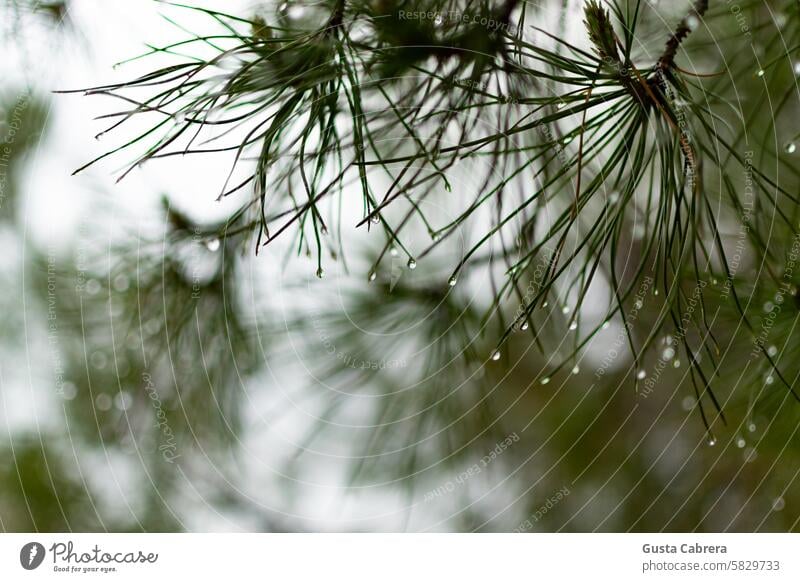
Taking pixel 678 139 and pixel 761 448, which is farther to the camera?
pixel 761 448

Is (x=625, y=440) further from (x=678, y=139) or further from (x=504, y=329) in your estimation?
(x=678, y=139)

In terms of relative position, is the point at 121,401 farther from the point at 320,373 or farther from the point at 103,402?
the point at 320,373

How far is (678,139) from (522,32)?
11 centimetres

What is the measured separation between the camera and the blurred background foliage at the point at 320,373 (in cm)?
39

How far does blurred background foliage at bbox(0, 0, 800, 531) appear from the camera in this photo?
39 cm

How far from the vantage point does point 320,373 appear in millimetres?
415

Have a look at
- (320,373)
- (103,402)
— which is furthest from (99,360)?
(320,373)

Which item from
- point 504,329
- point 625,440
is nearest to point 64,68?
point 504,329
